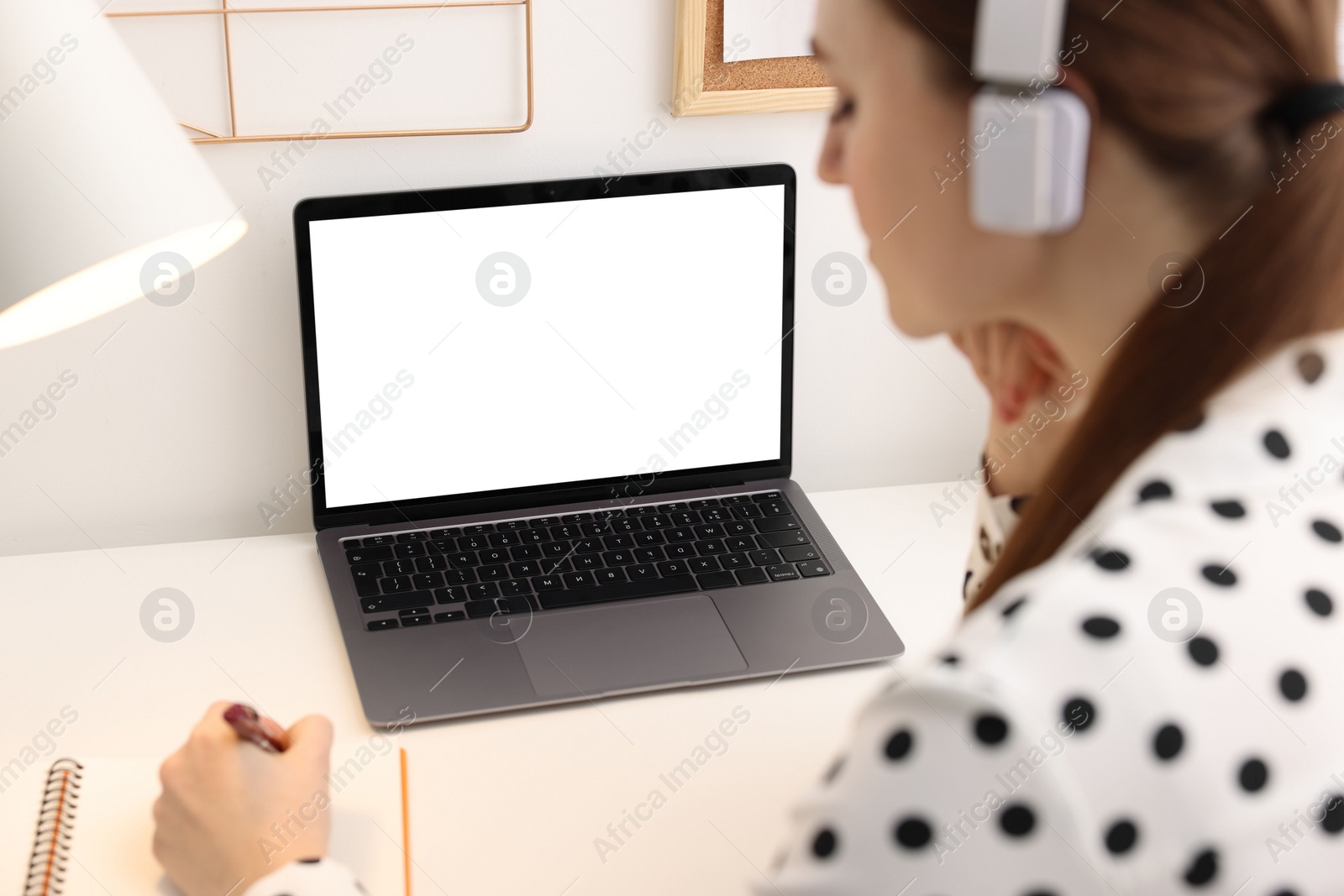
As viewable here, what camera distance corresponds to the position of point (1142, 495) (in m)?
0.46

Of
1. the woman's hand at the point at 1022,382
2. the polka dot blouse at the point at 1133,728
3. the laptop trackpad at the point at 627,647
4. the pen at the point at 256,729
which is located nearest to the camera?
the polka dot blouse at the point at 1133,728

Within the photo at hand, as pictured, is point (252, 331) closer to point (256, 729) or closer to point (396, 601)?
point (396, 601)

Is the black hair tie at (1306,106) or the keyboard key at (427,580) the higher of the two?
the black hair tie at (1306,106)

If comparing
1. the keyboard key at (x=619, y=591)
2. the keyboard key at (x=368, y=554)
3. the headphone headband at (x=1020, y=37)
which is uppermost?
the headphone headband at (x=1020, y=37)

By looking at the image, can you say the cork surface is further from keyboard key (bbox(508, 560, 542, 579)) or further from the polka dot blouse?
the polka dot blouse

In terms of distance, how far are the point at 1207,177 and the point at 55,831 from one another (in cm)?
68

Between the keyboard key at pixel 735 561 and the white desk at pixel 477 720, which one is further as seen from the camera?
the keyboard key at pixel 735 561

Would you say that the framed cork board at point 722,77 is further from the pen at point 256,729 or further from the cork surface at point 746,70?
the pen at point 256,729

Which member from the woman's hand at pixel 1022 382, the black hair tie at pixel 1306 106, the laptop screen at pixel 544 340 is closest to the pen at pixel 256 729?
the laptop screen at pixel 544 340

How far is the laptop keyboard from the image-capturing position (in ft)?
3.27

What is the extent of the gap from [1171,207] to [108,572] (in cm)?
90

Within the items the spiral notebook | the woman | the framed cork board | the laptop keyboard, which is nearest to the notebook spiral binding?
the spiral notebook

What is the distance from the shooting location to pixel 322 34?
1.00 m

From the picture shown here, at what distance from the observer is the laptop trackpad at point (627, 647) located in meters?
0.92
